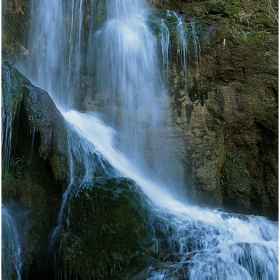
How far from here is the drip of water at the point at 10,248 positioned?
4404 millimetres

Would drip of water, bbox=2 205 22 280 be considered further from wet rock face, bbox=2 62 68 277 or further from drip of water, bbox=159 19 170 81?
drip of water, bbox=159 19 170 81

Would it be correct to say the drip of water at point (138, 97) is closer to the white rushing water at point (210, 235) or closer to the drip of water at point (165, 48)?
the drip of water at point (165, 48)

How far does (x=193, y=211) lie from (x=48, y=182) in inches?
101

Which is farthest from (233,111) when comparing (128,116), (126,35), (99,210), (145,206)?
(99,210)

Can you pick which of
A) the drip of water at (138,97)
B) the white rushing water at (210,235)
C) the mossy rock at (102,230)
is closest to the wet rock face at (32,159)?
the mossy rock at (102,230)

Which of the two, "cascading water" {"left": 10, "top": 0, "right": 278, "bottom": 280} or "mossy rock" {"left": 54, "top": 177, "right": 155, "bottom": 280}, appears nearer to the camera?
"mossy rock" {"left": 54, "top": 177, "right": 155, "bottom": 280}

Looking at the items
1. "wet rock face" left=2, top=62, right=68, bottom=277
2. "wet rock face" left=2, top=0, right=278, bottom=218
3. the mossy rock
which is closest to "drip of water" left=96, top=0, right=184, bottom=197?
"wet rock face" left=2, top=0, right=278, bottom=218

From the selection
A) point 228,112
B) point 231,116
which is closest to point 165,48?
point 228,112

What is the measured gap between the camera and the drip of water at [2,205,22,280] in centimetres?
440

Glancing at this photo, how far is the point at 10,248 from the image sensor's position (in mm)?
4613

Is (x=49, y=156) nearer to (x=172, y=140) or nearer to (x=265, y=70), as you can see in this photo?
(x=172, y=140)

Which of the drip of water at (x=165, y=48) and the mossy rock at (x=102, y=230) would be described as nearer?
the mossy rock at (x=102, y=230)

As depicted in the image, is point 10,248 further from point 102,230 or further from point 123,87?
point 123,87

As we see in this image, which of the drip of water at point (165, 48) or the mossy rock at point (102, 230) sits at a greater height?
the drip of water at point (165, 48)
